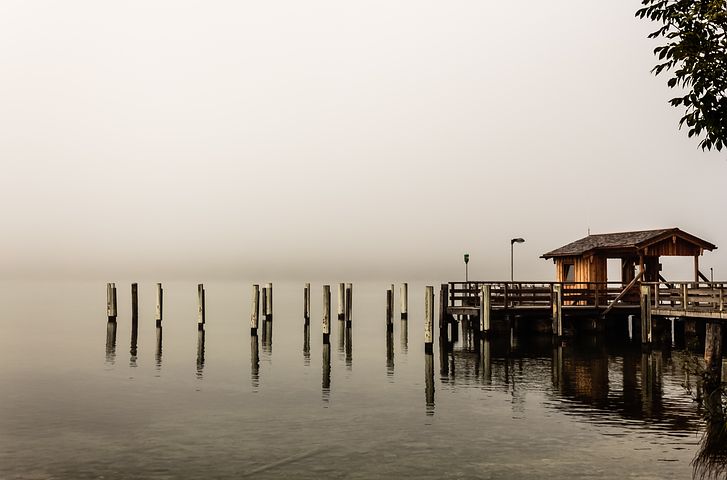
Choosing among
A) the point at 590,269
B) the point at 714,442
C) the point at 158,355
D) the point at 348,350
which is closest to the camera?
the point at 714,442

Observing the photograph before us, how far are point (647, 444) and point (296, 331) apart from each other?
36.8 metres

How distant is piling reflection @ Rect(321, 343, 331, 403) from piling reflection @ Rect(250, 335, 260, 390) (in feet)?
8.06

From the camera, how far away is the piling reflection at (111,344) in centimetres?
3583

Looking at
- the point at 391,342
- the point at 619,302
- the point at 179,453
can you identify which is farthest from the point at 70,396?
the point at 619,302

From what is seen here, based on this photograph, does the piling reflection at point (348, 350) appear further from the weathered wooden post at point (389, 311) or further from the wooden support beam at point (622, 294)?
the wooden support beam at point (622, 294)

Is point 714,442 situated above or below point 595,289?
below

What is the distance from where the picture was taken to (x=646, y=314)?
33.5m

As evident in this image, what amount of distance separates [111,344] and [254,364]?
12.8m

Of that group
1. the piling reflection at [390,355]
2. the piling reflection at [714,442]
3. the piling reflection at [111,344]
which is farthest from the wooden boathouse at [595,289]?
the piling reflection at [714,442]

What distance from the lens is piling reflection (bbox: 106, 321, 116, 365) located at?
35825 mm

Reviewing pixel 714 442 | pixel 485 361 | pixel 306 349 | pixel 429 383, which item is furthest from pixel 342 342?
pixel 714 442

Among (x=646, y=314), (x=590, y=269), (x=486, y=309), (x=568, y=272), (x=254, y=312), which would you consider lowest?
(x=254, y=312)

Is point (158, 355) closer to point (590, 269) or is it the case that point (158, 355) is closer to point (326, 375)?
point (326, 375)

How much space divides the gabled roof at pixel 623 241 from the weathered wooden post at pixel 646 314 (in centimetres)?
608
